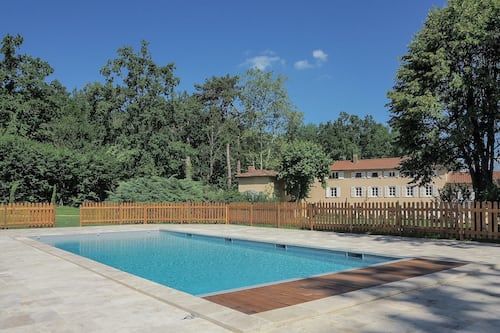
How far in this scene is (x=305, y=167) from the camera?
1492 inches

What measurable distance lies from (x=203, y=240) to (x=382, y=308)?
1251 centimetres

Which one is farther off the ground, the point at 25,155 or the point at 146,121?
the point at 146,121

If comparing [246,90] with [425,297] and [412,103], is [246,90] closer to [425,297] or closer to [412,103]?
[412,103]

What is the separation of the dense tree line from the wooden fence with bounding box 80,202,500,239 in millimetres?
5349

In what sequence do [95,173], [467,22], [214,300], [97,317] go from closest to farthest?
1. [97,317]
2. [214,300]
3. [467,22]
4. [95,173]

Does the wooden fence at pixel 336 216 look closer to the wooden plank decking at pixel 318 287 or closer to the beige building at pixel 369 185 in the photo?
the wooden plank decking at pixel 318 287

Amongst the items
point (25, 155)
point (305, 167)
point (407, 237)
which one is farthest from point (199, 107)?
point (407, 237)

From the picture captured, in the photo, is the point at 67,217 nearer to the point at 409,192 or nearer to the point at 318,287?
the point at 318,287

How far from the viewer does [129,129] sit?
38.8 metres

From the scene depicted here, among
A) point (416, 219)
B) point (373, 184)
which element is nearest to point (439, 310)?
point (416, 219)

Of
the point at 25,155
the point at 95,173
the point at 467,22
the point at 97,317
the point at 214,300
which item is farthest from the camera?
the point at 95,173

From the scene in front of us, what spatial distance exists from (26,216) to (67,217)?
18.5 ft

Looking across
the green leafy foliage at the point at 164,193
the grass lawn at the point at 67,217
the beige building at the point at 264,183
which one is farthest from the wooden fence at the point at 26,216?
the beige building at the point at 264,183

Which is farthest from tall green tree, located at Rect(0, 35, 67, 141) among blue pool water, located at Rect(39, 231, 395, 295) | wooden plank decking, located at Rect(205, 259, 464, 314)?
wooden plank decking, located at Rect(205, 259, 464, 314)
